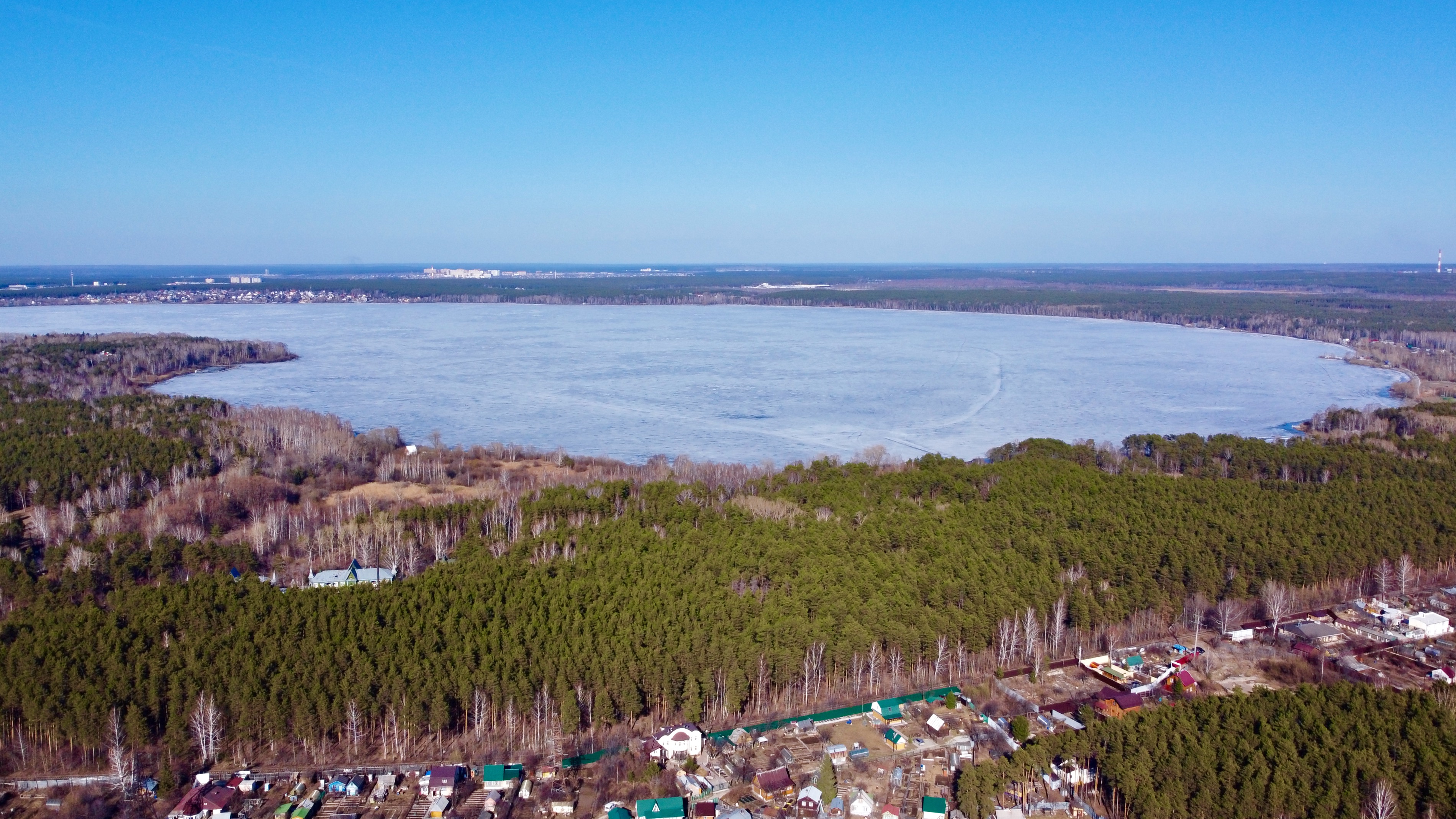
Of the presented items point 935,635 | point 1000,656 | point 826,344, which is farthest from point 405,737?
point 826,344

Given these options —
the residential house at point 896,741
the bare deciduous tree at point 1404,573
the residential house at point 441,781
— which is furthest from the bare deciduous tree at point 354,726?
the bare deciduous tree at point 1404,573

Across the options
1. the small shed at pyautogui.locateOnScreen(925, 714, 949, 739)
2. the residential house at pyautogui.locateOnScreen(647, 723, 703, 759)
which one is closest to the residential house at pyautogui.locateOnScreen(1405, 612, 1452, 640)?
the small shed at pyautogui.locateOnScreen(925, 714, 949, 739)

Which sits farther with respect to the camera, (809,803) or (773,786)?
(773,786)

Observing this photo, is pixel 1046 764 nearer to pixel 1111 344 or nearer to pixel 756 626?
pixel 756 626

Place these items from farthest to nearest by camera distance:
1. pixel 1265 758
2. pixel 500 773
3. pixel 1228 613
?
pixel 1228 613 → pixel 500 773 → pixel 1265 758

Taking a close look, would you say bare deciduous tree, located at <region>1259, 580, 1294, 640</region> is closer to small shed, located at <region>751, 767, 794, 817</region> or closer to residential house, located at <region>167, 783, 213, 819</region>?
small shed, located at <region>751, 767, 794, 817</region>

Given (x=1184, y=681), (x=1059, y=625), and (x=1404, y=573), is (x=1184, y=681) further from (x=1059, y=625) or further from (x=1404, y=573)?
(x=1404, y=573)

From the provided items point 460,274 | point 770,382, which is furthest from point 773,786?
point 460,274
